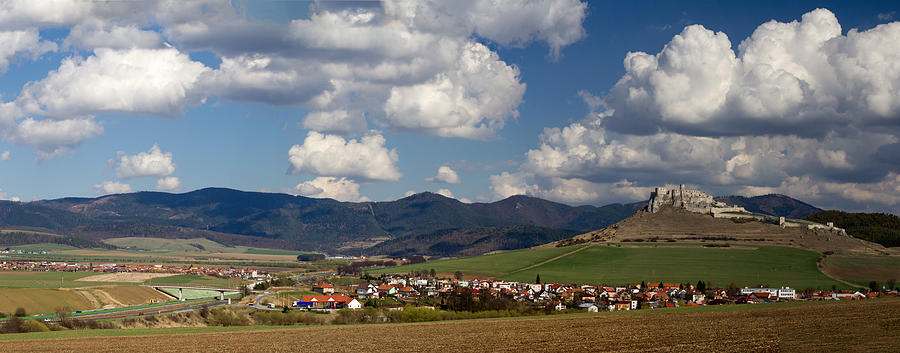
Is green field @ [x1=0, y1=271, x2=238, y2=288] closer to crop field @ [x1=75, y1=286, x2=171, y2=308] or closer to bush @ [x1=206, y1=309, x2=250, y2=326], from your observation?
crop field @ [x1=75, y1=286, x2=171, y2=308]

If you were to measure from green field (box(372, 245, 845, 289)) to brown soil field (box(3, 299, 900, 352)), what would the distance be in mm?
94078

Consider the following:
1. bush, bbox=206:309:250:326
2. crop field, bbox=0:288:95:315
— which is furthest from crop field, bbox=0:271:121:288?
bush, bbox=206:309:250:326

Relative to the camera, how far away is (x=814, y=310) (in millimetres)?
55844

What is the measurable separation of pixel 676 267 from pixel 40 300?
411 ft

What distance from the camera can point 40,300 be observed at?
327 ft

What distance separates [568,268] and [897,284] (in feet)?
224

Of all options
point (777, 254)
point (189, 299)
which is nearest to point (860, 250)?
point (777, 254)

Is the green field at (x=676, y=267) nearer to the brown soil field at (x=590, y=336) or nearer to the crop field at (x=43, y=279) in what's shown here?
the crop field at (x=43, y=279)

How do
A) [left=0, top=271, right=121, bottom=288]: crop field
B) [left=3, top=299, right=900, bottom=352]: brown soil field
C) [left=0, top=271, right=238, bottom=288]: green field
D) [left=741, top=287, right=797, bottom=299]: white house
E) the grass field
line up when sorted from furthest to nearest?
[left=0, top=271, right=238, bottom=288]: green field → [left=0, top=271, right=121, bottom=288]: crop field → the grass field → [left=741, top=287, right=797, bottom=299]: white house → [left=3, top=299, right=900, bottom=352]: brown soil field

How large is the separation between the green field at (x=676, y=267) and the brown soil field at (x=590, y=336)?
94.1 meters

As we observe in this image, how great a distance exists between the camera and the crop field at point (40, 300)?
310 ft

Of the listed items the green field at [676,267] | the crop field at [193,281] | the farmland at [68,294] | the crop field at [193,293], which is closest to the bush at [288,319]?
the farmland at [68,294]

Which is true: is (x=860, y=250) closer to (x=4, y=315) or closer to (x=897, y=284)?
(x=897, y=284)

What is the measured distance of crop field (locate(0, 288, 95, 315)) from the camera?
94.4 metres
